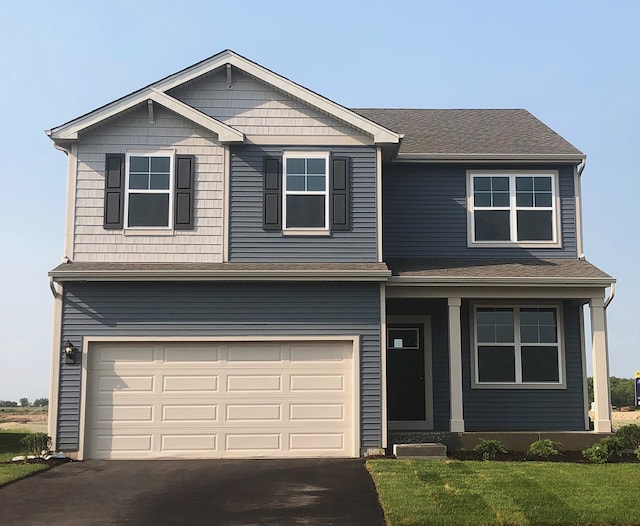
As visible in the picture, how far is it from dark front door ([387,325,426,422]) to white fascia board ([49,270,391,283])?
2901 mm

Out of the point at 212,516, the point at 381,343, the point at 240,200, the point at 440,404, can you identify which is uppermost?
the point at 240,200

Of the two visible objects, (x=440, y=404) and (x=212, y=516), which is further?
(x=440, y=404)

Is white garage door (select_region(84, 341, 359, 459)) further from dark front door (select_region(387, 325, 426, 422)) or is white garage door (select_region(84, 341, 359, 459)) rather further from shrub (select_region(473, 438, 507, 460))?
dark front door (select_region(387, 325, 426, 422))

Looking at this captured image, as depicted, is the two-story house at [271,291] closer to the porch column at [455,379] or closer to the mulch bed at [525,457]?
the porch column at [455,379]

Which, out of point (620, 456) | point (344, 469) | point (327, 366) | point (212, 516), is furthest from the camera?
point (327, 366)

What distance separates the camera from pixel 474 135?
17484mm

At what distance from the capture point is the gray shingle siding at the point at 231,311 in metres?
13.8

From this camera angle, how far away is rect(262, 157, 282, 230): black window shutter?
47.3 ft

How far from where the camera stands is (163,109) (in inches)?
576

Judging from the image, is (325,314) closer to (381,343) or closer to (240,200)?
(381,343)

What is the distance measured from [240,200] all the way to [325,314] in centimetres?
262

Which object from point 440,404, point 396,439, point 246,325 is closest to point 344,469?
point 396,439

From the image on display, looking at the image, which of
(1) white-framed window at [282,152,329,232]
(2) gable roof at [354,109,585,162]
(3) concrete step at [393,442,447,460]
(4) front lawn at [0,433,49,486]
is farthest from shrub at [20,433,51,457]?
(2) gable roof at [354,109,585,162]

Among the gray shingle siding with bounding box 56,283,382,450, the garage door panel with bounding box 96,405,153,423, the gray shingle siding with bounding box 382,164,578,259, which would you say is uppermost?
the gray shingle siding with bounding box 382,164,578,259
